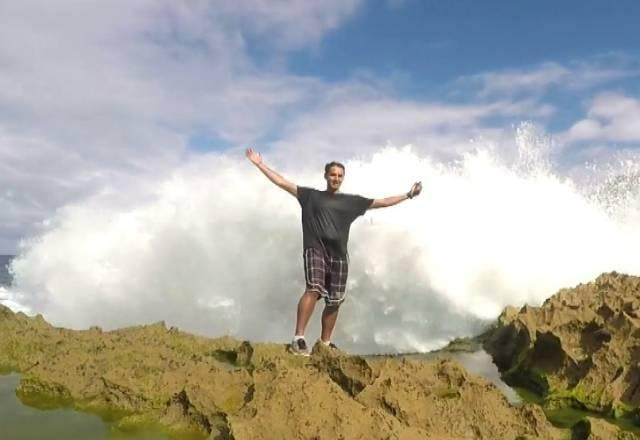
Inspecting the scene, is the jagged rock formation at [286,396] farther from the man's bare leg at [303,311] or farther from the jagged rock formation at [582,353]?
the jagged rock formation at [582,353]

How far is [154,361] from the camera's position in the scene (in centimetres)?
440

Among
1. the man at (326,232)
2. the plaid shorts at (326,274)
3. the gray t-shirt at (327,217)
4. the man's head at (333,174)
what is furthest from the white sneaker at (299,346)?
the man's head at (333,174)

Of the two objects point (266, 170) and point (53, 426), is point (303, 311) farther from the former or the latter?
point (53, 426)

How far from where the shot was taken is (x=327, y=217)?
5203 mm

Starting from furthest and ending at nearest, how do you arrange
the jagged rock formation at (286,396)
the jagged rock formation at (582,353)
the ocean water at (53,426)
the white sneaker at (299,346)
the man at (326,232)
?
1. the man at (326,232)
2. the white sneaker at (299,346)
3. the jagged rock formation at (582,353)
4. the ocean water at (53,426)
5. the jagged rock formation at (286,396)

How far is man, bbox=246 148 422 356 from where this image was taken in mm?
5203

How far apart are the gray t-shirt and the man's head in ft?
0.25

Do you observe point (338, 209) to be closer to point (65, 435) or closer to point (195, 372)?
point (195, 372)

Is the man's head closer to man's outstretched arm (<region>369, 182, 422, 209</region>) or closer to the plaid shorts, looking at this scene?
man's outstretched arm (<region>369, 182, 422, 209</region>)

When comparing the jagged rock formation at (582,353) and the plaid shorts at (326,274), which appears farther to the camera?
the plaid shorts at (326,274)

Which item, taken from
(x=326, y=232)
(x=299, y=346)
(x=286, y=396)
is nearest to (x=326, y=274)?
(x=326, y=232)

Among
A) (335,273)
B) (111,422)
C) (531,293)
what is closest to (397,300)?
(531,293)

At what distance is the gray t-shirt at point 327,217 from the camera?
205 inches

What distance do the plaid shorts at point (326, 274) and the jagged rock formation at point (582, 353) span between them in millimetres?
1798
